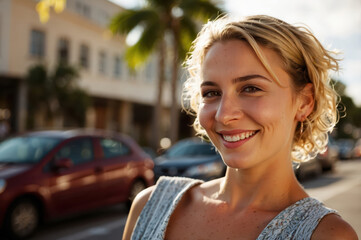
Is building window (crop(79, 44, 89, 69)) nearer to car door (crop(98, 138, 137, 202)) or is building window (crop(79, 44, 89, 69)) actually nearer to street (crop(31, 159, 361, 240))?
→ street (crop(31, 159, 361, 240))

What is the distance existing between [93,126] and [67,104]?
8.98 meters

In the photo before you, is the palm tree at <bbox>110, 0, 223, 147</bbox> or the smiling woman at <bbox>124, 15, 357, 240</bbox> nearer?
the smiling woman at <bbox>124, 15, 357, 240</bbox>

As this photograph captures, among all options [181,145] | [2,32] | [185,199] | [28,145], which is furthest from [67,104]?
[185,199]

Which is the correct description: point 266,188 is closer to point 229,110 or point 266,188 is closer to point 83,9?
point 229,110

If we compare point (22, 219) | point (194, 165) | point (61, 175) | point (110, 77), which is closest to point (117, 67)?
point (110, 77)

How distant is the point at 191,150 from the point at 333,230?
10.3 metres

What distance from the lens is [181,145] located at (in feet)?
40.3

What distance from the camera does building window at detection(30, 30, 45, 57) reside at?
23.2 meters

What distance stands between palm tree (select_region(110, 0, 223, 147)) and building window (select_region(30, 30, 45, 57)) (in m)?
8.06

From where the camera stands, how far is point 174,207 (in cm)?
183

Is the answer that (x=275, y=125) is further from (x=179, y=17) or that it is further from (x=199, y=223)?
(x=179, y=17)

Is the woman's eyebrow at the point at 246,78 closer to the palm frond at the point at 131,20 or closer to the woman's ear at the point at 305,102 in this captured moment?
the woman's ear at the point at 305,102

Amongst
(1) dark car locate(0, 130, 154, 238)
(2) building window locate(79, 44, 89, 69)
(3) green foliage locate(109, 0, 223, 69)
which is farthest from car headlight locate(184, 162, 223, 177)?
(2) building window locate(79, 44, 89, 69)

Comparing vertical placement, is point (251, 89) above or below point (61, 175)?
above
